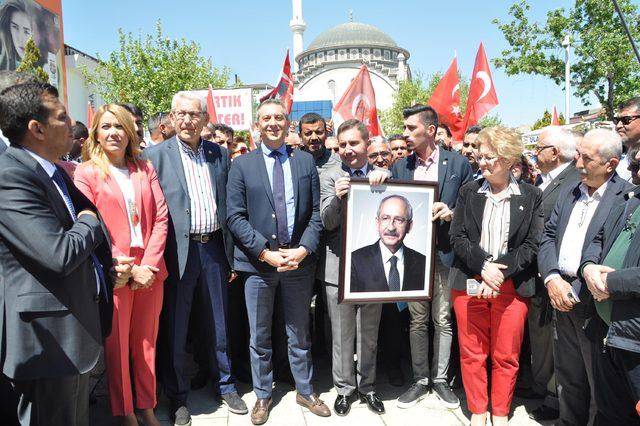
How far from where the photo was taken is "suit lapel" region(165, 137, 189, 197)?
4070 millimetres

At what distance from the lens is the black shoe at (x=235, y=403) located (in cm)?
428

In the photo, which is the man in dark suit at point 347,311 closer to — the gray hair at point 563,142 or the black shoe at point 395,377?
the black shoe at point 395,377

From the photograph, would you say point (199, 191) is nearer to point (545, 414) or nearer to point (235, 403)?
point (235, 403)

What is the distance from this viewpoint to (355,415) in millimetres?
4246

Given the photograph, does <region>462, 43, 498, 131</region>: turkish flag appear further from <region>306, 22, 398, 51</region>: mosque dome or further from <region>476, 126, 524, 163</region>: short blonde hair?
<region>306, 22, 398, 51</region>: mosque dome

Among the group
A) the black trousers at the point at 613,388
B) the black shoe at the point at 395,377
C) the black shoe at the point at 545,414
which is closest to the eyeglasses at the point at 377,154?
the black shoe at the point at 395,377

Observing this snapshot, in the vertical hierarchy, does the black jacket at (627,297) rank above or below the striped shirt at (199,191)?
below

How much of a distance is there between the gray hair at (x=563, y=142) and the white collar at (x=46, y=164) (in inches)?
161

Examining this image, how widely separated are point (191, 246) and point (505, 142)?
2605 millimetres

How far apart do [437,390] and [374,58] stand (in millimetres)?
105846

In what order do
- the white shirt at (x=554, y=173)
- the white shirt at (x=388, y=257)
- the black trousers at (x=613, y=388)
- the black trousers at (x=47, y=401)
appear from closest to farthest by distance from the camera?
the black trousers at (x=47, y=401)
the black trousers at (x=613, y=388)
the white shirt at (x=388, y=257)
the white shirt at (x=554, y=173)

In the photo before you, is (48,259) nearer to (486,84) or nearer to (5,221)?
(5,221)

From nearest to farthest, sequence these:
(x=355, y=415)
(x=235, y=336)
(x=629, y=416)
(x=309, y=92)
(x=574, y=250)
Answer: (x=629, y=416) < (x=574, y=250) < (x=355, y=415) < (x=235, y=336) < (x=309, y=92)

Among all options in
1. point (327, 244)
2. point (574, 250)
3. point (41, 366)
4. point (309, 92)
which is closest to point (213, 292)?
point (327, 244)
